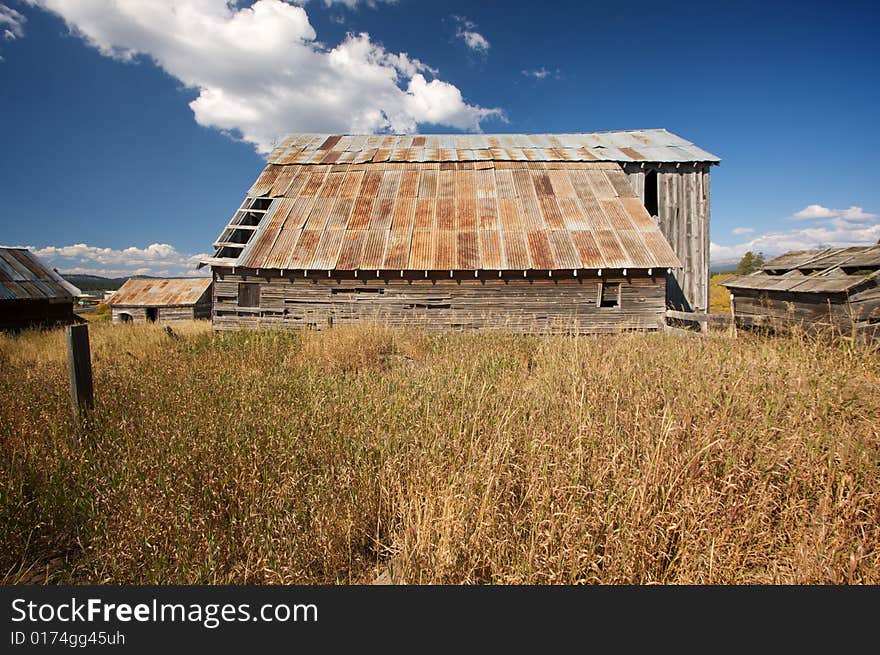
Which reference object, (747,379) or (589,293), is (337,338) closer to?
(747,379)

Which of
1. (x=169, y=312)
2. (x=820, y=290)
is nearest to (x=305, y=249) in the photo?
(x=820, y=290)

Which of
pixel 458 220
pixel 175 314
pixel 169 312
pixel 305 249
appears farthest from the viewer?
pixel 169 312

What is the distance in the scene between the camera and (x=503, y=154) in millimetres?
18688

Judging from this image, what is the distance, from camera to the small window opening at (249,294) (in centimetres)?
1426

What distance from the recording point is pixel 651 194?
1888cm

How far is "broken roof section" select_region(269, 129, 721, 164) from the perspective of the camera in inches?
711

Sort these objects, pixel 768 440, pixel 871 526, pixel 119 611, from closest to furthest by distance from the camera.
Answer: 1. pixel 119 611
2. pixel 871 526
3. pixel 768 440

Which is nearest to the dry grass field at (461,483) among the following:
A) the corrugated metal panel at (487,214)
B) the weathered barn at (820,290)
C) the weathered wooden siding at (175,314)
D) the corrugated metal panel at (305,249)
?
the weathered barn at (820,290)

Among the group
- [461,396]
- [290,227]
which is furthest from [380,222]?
[461,396]

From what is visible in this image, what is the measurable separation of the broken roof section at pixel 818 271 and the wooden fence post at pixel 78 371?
12.0 m

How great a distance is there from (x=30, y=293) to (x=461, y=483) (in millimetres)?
21766

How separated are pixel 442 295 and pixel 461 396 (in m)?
9.98

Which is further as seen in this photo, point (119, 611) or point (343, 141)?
point (343, 141)

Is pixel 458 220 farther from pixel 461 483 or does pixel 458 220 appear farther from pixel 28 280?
pixel 28 280
